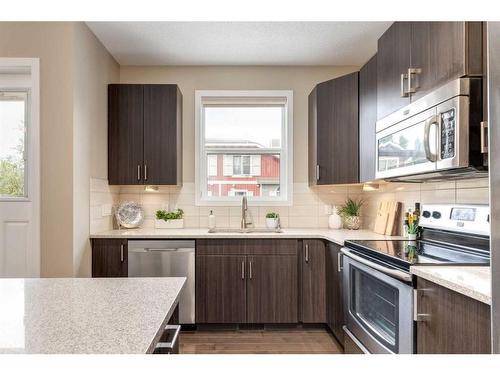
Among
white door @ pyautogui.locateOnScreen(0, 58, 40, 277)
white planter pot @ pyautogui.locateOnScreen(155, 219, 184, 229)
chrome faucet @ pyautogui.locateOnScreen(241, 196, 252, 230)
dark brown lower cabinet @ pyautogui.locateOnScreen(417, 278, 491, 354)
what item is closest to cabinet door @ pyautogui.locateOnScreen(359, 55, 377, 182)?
chrome faucet @ pyautogui.locateOnScreen(241, 196, 252, 230)

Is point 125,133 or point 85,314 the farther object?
point 125,133

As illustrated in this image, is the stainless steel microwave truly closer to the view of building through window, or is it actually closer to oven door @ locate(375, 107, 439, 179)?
oven door @ locate(375, 107, 439, 179)

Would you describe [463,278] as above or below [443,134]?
below

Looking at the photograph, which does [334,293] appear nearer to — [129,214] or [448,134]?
[448,134]

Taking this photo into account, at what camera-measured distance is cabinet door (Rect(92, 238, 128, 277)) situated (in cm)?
311

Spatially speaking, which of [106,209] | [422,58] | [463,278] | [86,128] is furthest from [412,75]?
[106,209]

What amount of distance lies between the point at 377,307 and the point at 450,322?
72 centimetres

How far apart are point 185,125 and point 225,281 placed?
1.62 metres

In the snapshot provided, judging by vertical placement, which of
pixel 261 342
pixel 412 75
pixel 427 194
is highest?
pixel 412 75

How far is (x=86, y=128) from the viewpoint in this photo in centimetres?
298

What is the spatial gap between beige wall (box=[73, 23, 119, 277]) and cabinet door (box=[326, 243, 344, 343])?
1940mm

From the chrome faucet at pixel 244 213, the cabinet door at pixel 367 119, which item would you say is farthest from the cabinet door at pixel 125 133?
the cabinet door at pixel 367 119

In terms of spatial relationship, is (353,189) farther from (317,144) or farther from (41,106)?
(41,106)
